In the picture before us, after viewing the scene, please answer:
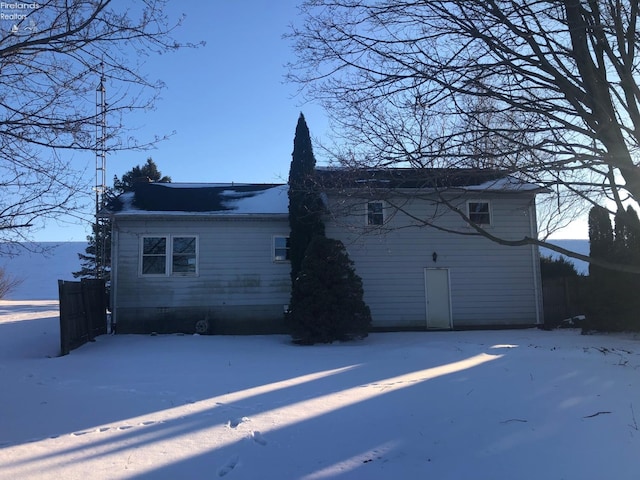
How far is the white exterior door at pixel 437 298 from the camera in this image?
1623 cm

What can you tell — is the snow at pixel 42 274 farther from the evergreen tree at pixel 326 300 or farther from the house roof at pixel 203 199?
the evergreen tree at pixel 326 300

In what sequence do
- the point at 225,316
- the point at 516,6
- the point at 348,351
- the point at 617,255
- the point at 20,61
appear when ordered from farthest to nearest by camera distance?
1. the point at 225,316
2. the point at 617,255
3. the point at 348,351
4. the point at 516,6
5. the point at 20,61

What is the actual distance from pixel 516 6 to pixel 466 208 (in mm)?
10442

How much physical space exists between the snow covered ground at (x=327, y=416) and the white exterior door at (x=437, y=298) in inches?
212

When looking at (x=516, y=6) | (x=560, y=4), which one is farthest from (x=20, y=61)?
(x=560, y=4)

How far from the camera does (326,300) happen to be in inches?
519

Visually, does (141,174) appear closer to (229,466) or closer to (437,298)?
(437,298)

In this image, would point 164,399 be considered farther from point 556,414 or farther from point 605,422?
point 605,422

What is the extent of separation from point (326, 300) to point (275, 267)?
3351 mm

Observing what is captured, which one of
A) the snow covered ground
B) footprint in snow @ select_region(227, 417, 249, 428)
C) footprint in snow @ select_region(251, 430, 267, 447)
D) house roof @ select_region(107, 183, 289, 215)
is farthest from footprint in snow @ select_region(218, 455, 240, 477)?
house roof @ select_region(107, 183, 289, 215)

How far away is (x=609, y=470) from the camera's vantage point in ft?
14.9

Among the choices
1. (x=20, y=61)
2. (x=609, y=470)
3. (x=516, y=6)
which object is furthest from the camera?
(x=516, y=6)

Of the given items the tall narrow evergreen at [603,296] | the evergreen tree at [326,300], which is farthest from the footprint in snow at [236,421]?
the tall narrow evergreen at [603,296]

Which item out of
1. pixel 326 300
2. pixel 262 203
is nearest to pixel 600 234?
pixel 326 300
